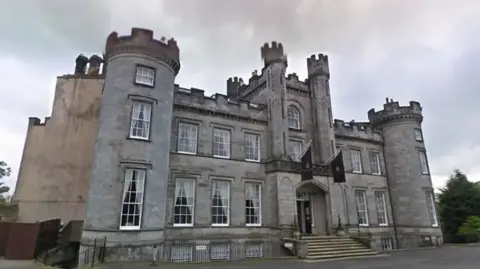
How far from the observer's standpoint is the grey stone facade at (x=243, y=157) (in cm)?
1499

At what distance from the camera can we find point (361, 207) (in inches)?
940

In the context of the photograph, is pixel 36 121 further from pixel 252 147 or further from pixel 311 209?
pixel 311 209

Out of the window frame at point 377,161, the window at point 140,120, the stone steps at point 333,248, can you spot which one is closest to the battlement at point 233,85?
the window at point 140,120

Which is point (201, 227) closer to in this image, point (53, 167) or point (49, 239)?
point (49, 239)

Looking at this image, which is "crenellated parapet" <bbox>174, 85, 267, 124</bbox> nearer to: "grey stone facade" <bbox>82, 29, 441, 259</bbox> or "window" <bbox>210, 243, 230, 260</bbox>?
"grey stone facade" <bbox>82, 29, 441, 259</bbox>

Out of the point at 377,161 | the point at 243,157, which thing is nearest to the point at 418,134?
the point at 377,161

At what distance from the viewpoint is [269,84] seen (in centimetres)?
2202

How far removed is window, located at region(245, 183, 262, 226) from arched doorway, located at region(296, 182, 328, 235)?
10.6 ft

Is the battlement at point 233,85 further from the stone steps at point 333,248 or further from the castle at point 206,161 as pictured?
the stone steps at point 333,248

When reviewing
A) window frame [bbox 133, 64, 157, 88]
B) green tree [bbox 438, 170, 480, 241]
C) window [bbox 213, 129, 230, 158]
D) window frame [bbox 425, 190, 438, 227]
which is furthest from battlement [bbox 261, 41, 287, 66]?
green tree [bbox 438, 170, 480, 241]

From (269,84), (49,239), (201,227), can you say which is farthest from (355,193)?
(49,239)

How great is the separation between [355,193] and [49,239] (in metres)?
21.6

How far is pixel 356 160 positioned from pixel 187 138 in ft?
50.5

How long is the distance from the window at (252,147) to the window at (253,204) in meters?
1.88
